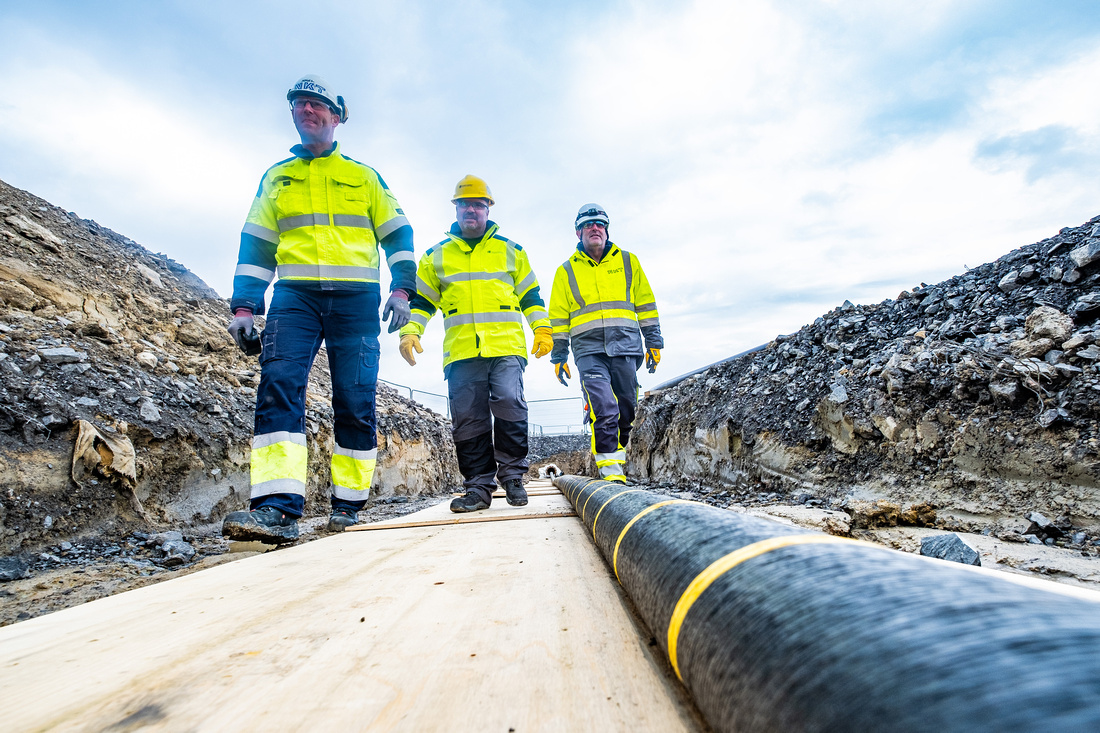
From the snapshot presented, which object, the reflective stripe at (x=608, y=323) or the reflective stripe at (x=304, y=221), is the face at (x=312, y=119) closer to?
the reflective stripe at (x=304, y=221)

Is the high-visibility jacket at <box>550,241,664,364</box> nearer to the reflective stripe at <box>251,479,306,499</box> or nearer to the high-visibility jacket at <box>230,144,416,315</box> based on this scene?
the high-visibility jacket at <box>230,144,416,315</box>

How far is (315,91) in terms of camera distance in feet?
8.92

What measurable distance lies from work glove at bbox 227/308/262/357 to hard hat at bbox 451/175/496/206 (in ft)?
5.29

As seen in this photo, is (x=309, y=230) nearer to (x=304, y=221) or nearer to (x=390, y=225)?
(x=304, y=221)

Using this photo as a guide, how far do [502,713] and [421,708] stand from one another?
0.11 meters

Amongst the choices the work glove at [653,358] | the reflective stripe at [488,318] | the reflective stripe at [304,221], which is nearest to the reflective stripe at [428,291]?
the reflective stripe at [488,318]

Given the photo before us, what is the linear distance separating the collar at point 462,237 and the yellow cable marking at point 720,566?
3138mm

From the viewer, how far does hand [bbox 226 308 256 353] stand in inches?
102

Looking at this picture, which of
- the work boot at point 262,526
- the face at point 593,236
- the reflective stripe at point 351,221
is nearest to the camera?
the work boot at point 262,526

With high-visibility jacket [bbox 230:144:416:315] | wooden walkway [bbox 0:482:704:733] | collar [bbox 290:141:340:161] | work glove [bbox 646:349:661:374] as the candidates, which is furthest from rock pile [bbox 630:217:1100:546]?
collar [bbox 290:141:340:161]

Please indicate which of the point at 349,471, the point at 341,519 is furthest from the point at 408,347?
the point at 341,519

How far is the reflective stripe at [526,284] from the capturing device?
12.3 feet

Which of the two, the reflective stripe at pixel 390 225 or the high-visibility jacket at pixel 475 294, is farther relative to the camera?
the high-visibility jacket at pixel 475 294

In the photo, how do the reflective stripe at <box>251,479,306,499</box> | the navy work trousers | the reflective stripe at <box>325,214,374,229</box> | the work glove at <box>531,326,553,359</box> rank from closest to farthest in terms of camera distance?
the reflective stripe at <box>251,479,306,499</box>
the reflective stripe at <box>325,214,374,229</box>
the navy work trousers
the work glove at <box>531,326,553,359</box>
